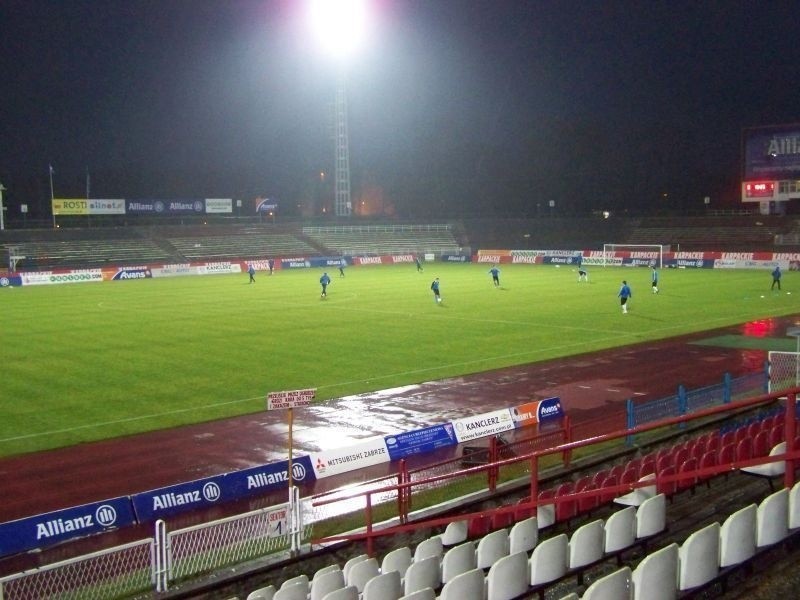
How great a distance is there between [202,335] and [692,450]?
2519cm

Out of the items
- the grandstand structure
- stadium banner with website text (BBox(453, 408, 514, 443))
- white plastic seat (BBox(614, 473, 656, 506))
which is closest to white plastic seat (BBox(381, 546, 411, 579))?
white plastic seat (BBox(614, 473, 656, 506))

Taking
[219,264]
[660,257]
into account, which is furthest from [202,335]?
[660,257]

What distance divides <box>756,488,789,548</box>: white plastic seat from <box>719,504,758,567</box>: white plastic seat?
0.71 feet

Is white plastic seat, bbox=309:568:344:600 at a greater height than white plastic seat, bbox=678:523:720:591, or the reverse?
white plastic seat, bbox=678:523:720:591

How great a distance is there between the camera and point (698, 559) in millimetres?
6918

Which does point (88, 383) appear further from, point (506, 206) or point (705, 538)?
point (506, 206)

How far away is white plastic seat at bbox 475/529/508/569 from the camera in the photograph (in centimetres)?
866

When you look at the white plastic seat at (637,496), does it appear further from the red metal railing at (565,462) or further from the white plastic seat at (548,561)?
the white plastic seat at (548,561)

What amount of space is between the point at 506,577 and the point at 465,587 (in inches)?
25.2

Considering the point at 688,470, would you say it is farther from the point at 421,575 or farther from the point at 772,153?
the point at 772,153

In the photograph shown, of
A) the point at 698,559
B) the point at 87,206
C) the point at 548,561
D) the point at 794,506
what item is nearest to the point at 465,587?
the point at 548,561

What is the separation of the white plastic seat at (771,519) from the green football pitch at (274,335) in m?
15.2

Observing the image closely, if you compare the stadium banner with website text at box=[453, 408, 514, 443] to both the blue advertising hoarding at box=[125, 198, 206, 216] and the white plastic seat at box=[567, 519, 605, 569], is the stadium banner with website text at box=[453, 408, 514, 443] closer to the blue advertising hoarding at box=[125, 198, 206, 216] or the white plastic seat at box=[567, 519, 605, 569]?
the white plastic seat at box=[567, 519, 605, 569]

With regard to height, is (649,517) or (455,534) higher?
(649,517)
